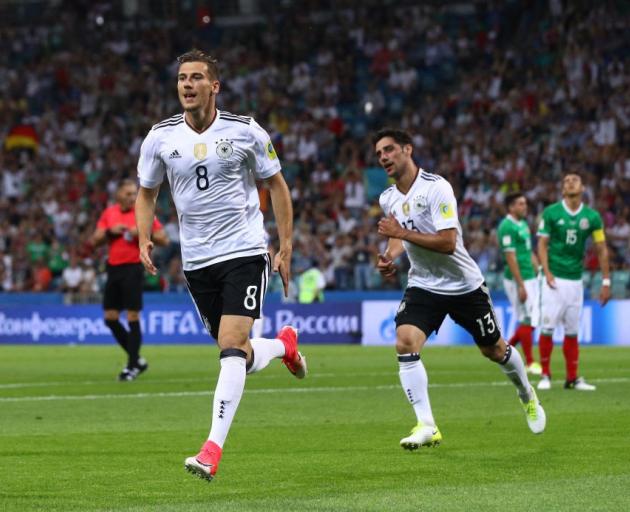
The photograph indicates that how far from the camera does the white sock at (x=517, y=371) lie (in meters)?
11.0

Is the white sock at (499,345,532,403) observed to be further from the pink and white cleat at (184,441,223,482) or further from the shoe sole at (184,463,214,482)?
the shoe sole at (184,463,214,482)

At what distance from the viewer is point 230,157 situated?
29.0ft

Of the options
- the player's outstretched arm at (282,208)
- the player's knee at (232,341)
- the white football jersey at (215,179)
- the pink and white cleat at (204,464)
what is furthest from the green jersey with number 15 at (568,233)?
the pink and white cleat at (204,464)

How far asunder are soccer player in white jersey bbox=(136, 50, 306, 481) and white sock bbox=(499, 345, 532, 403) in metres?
2.78

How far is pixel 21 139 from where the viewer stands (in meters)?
38.8

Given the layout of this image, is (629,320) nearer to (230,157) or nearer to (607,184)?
(607,184)

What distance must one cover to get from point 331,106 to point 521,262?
58.6 feet

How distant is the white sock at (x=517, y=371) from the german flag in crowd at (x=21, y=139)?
29438 millimetres

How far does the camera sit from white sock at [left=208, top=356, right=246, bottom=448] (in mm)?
8234

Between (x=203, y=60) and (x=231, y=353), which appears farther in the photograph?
(x=203, y=60)

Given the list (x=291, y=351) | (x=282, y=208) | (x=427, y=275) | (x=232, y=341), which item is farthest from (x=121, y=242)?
(x=232, y=341)

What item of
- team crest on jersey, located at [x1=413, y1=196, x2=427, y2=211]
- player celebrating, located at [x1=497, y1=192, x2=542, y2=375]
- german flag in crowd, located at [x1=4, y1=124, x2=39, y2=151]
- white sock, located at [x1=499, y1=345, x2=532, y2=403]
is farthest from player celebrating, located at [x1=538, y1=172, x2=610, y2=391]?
german flag in crowd, located at [x1=4, y1=124, x2=39, y2=151]

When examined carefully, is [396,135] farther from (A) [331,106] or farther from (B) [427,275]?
(A) [331,106]

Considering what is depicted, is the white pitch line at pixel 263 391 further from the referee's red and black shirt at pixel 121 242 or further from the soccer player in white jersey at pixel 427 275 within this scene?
the soccer player in white jersey at pixel 427 275
